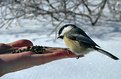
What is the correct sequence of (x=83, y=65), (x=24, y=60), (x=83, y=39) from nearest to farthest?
(x=24, y=60), (x=83, y=39), (x=83, y=65)

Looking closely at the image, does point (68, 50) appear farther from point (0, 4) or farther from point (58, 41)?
point (0, 4)

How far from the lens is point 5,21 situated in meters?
5.36

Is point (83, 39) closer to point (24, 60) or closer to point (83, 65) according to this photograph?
point (24, 60)

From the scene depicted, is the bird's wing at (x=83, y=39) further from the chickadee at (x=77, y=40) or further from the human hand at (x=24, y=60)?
the human hand at (x=24, y=60)

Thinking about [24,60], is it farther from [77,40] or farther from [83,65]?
[83,65]

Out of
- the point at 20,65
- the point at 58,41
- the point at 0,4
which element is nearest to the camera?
the point at 20,65

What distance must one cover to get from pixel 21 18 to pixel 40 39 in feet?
2.47

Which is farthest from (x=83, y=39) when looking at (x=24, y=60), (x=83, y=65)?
(x=83, y=65)

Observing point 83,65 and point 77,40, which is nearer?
point 77,40

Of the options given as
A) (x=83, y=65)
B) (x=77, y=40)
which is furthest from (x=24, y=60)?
(x=83, y=65)

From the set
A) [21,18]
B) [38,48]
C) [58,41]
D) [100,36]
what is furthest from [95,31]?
[38,48]

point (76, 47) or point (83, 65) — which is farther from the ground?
point (76, 47)

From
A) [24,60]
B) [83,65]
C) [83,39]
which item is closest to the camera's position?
[24,60]

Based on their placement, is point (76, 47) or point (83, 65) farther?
point (83, 65)
